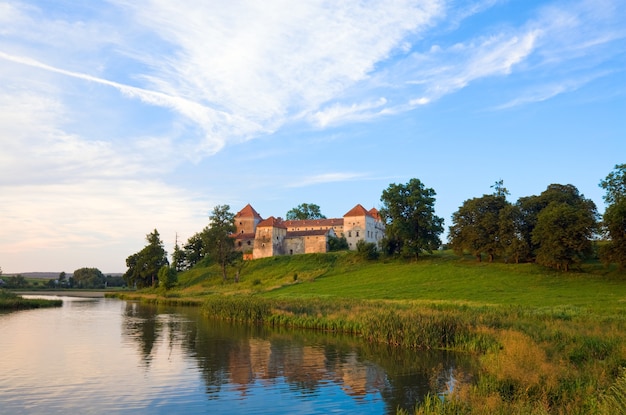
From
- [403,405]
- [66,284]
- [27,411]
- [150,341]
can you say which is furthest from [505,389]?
[66,284]

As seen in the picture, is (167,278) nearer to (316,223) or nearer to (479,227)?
(479,227)

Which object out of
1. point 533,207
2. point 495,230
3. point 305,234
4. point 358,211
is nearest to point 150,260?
point 305,234

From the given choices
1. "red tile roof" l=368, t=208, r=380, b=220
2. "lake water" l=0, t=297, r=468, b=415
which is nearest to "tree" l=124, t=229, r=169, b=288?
"red tile roof" l=368, t=208, r=380, b=220

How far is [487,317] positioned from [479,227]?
1845 inches

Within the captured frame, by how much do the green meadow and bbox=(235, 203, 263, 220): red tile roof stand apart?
49.1 m

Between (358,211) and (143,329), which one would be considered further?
(358,211)

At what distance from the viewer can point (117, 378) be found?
21609 mm

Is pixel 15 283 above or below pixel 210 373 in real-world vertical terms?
above

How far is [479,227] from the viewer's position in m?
73.8

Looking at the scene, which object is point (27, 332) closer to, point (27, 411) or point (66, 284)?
point (27, 411)

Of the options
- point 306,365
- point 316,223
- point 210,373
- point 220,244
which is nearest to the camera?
point 210,373

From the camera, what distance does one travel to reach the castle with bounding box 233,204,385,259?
377 feet

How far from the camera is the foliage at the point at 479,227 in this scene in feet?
235

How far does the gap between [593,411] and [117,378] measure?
18640 mm
